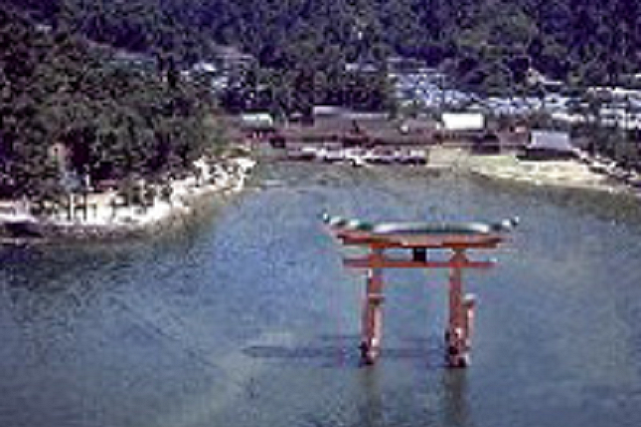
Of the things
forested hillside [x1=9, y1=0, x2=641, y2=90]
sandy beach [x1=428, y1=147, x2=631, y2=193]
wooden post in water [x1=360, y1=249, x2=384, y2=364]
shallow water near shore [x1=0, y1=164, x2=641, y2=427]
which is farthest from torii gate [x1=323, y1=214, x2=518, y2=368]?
forested hillside [x1=9, y1=0, x2=641, y2=90]

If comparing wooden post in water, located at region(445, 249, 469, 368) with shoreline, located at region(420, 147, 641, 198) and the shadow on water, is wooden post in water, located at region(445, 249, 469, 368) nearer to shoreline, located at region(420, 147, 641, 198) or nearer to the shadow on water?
the shadow on water

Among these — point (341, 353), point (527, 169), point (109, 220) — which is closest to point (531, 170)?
point (527, 169)

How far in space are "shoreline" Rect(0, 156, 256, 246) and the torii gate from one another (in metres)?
16.9

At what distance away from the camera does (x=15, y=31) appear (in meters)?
64.1

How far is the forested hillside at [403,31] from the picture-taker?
94000 mm

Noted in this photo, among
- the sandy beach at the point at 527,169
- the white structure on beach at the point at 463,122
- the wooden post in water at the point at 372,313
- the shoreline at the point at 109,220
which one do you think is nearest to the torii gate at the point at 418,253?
the wooden post in water at the point at 372,313

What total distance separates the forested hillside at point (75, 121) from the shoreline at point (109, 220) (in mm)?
1295

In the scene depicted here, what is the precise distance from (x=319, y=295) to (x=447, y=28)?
60.7m

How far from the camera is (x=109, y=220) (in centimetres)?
5497

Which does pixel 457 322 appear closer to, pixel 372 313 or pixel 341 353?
pixel 372 313

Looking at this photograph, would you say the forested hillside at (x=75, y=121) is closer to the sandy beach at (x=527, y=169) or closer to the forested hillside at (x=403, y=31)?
the sandy beach at (x=527, y=169)

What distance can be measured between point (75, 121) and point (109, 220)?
7.42 meters

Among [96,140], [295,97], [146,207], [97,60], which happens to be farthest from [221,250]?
[295,97]

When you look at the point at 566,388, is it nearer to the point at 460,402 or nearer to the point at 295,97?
the point at 460,402
